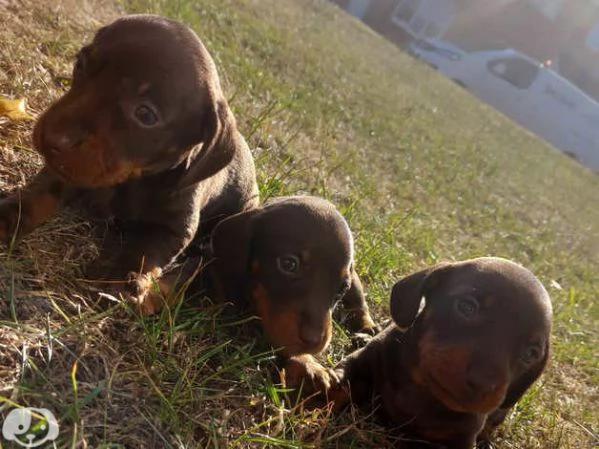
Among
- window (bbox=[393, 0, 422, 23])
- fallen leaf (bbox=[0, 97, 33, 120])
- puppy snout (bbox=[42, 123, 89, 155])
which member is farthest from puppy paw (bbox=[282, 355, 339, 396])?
window (bbox=[393, 0, 422, 23])

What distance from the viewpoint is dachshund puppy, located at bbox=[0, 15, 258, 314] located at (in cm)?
272

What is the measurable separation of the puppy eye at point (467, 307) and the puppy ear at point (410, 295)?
0.67 ft

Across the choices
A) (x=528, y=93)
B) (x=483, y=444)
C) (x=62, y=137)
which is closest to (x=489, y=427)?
(x=483, y=444)

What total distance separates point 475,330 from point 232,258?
1.25 m

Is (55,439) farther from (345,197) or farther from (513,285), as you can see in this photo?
(345,197)

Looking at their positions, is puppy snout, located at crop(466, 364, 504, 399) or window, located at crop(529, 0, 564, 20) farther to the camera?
window, located at crop(529, 0, 564, 20)

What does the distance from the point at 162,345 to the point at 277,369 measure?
0.67m

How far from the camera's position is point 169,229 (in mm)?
3240

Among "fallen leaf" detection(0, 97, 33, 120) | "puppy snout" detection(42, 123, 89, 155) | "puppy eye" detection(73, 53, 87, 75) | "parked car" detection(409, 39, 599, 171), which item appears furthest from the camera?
"parked car" detection(409, 39, 599, 171)

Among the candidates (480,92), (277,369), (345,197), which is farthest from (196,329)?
(480,92)

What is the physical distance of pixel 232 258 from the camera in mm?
3367

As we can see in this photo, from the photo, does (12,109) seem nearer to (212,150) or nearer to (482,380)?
(212,150)

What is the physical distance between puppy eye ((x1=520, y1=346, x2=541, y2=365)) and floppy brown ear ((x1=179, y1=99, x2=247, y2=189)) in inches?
67.9

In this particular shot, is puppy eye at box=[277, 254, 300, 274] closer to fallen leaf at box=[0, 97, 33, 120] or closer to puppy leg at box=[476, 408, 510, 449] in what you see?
puppy leg at box=[476, 408, 510, 449]
